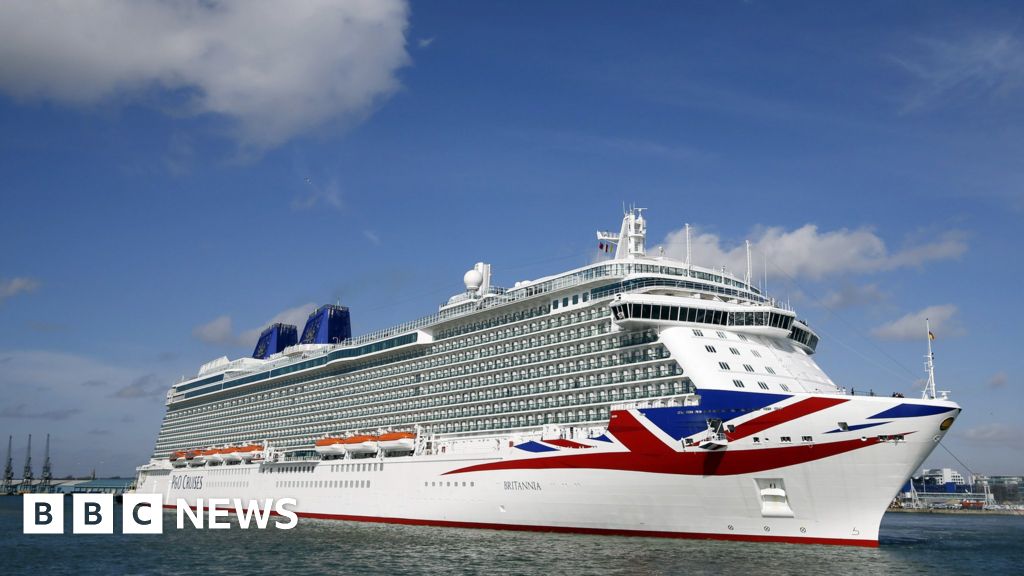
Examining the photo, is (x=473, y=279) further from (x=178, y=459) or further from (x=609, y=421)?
(x=178, y=459)

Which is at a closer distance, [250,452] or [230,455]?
[250,452]

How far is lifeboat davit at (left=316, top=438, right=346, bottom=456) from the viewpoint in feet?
169

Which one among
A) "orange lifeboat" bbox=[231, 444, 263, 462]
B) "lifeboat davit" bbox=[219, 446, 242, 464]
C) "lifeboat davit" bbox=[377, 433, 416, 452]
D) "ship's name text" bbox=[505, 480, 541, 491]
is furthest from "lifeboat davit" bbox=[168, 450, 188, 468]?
"ship's name text" bbox=[505, 480, 541, 491]

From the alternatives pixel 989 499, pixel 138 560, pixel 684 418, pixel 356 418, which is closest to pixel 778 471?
pixel 684 418

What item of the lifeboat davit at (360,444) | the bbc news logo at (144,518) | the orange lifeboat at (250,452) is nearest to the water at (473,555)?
the bbc news logo at (144,518)

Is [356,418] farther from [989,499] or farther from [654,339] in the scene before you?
[989,499]

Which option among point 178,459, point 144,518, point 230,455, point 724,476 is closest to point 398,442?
point 724,476

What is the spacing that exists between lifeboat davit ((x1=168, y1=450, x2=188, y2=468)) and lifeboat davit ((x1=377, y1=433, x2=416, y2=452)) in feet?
113

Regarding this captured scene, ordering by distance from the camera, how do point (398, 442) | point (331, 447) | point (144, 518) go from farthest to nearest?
point (144, 518) → point (331, 447) → point (398, 442)

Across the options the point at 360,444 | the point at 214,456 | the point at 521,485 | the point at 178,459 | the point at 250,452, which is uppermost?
the point at 360,444

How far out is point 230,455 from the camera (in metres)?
65.3

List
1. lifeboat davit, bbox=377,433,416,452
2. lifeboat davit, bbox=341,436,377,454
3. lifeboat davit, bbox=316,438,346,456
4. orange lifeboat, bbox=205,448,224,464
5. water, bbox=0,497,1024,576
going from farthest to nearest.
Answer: orange lifeboat, bbox=205,448,224,464, lifeboat davit, bbox=316,438,346,456, lifeboat davit, bbox=341,436,377,454, lifeboat davit, bbox=377,433,416,452, water, bbox=0,497,1024,576

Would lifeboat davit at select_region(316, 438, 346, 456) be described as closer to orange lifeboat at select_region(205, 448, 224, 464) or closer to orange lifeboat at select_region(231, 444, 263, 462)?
orange lifeboat at select_region(231, 444, 263, 462)

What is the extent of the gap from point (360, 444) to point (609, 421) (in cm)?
1927
